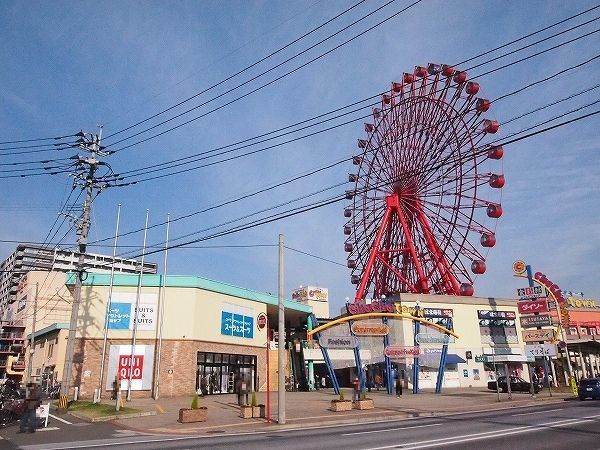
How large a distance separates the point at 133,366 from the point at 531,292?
3858 cm

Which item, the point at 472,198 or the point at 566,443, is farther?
the point at 472,198

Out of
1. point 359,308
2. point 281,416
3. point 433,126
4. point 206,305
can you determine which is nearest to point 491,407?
point 359,308

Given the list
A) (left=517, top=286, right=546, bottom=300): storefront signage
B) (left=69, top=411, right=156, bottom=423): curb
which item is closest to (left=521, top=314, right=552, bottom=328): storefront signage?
(left=517, top=286, right=546, bottom=300): storefront signage

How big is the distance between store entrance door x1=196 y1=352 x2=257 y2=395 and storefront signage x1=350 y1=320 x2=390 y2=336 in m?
10.0

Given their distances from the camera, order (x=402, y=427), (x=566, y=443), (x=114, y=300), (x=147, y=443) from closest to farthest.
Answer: (x=566, y=443) → (x=147, y=443) → (x=402, y=427) → (x=114, y=300)

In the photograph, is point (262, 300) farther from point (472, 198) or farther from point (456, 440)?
point (456, 440)

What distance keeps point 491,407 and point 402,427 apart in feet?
40.8

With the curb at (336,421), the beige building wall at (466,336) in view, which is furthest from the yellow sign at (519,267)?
the curb at (336,421)

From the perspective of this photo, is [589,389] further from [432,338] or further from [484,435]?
[484,435]

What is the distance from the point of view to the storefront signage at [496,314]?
5181 centimetres

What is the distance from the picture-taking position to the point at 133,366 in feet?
117

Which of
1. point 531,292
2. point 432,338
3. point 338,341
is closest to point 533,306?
point 531,292

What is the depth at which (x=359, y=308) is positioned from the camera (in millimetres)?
37688

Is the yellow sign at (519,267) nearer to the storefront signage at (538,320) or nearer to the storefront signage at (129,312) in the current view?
the storefront signage at (538,320)
